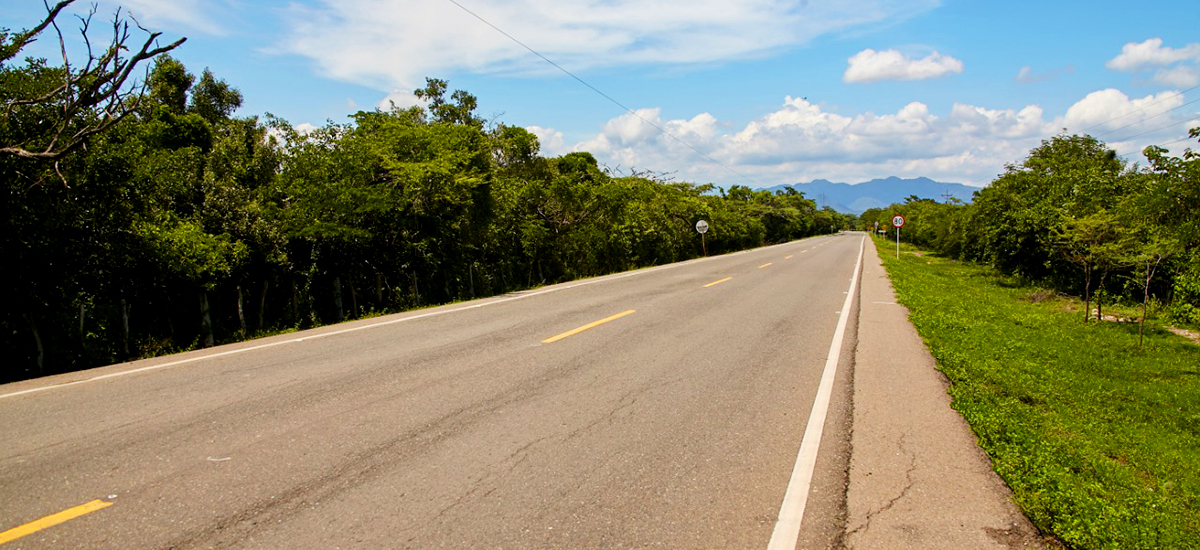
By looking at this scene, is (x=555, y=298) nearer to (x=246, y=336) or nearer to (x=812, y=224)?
(x=246, y=336)

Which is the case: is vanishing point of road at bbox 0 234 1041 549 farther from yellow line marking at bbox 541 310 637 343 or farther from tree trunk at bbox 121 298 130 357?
tree trunk at bbox 121 298 130 357

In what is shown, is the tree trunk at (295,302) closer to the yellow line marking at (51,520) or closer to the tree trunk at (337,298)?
the tree trunk at (337,298)

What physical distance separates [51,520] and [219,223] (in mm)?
9657

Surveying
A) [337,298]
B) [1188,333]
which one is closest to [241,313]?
[337,298]

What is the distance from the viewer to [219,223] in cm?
1195

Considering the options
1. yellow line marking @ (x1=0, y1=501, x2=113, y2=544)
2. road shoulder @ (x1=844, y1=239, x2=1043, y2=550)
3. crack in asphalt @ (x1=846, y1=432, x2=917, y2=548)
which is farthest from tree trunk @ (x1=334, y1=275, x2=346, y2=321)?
crack in asphalt @ (x1=846, y1=432, x2=917, y2=548)

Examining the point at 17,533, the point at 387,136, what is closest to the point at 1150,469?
the point at 17,533

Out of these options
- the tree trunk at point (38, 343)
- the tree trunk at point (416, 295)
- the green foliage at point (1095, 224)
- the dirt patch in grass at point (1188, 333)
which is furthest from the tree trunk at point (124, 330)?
the dirt patch in grass at point (1188, 333)

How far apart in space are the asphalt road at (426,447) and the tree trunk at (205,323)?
2.83 m

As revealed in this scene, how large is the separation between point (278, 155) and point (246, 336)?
5.75 m

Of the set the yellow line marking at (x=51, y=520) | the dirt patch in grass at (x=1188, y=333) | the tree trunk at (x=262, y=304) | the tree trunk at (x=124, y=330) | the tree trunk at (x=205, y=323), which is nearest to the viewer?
the yellow line marking at (x=51, y=520)

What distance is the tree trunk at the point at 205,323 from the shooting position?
36.0ft

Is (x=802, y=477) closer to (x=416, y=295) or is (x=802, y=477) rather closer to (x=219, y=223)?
(x=219, y=223)

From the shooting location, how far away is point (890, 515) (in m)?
3.87
